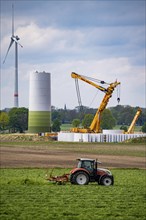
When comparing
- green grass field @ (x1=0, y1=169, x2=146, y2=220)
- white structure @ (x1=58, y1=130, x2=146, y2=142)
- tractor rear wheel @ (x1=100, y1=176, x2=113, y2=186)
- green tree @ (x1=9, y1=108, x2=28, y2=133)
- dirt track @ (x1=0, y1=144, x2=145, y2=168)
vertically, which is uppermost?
green tree @ (x1=9, y1=108, x2=28, y2=133)

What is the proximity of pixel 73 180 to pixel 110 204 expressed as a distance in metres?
5.80

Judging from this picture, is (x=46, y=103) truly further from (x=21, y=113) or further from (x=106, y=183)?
(x=106, y=183)

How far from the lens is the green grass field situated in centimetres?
1866

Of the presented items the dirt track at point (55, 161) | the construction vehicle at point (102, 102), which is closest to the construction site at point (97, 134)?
the construction vehicle at point (102, 102)

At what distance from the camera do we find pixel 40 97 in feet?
355

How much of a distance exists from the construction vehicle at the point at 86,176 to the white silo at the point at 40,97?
267 ft

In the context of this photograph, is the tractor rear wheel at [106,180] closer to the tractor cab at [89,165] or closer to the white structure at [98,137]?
the tractor cab at [89,165]

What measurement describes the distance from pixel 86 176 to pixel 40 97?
269 feet

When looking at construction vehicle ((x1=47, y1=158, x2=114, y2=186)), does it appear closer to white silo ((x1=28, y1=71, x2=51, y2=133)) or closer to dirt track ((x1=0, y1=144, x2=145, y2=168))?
dirt track ((x1=0, y1=144, x2=145, y2=168))

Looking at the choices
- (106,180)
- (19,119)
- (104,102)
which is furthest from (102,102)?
(106,180)

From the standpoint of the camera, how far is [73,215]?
61.5ft

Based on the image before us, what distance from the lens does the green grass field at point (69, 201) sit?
18.7 meters

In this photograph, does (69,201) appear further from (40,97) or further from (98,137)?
(40,97)

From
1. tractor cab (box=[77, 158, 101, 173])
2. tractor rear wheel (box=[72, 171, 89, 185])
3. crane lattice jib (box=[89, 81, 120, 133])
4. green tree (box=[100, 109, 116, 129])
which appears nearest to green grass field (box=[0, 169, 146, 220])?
tractor rear wheel (box=[72, 171, 89, 185])
